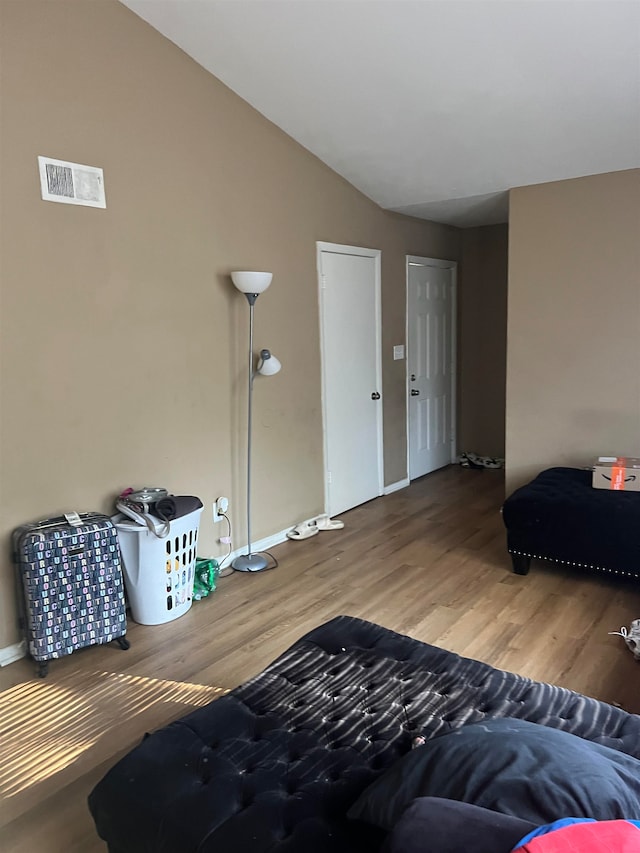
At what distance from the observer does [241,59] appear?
347cm

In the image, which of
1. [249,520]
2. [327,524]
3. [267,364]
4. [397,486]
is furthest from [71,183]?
[397,486]

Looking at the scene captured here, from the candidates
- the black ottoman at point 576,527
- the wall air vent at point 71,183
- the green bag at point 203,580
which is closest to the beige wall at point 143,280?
A: the wall air vent at point 71,183

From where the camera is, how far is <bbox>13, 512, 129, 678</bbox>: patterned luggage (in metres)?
2.79

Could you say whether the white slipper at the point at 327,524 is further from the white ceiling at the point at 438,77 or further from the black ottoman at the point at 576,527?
the white ceiling at the point at 438,77

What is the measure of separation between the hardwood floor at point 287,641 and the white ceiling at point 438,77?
2.55 m

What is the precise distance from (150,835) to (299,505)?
3161 millimetres

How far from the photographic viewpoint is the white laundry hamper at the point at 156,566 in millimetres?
3158

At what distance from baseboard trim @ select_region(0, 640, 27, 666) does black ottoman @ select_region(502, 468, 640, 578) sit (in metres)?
2.64

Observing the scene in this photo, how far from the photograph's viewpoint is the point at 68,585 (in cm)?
Result: 286

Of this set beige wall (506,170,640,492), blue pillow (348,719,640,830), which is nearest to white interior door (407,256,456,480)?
beige wall (506,170,640,492)

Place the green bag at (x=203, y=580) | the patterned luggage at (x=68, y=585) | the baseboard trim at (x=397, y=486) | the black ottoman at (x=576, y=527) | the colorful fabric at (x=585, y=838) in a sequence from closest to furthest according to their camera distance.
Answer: the colorful fabric at (x=585, y=838)
the patterned luggage at (x=68, y=585)
the black ottoman at (x=576, y=527)
the green bag at (x=203, y=580)
the baseboard trim at (x=397, y=486)

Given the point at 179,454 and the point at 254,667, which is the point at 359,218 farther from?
the point at 254,667

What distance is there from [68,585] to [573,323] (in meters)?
3.51

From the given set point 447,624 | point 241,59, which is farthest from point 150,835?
point 241,59
